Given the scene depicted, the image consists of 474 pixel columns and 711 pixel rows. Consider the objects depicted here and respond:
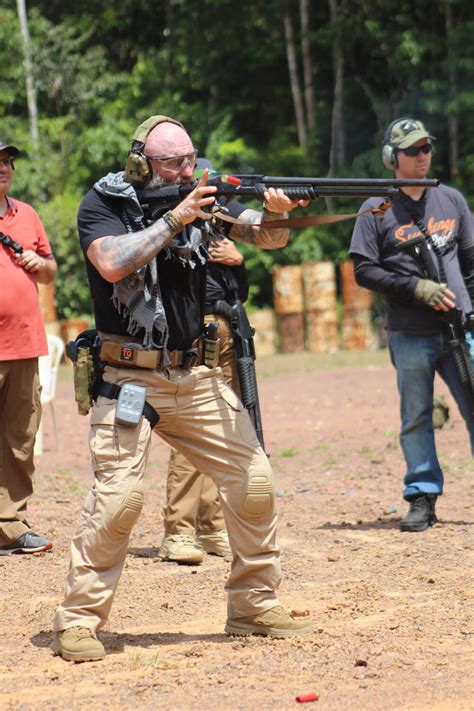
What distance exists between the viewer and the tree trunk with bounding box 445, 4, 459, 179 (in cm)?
2544

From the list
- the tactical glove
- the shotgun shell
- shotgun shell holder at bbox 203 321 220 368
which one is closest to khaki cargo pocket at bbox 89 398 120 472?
shotgun shell holder at bbox 203 321 220 368

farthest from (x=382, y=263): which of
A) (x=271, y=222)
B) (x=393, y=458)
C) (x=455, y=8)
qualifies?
(x=455, y=8)

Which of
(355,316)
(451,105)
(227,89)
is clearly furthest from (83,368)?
(227,89)

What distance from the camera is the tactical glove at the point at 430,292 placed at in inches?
278

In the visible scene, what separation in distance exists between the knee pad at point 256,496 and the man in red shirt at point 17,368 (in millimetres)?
2368

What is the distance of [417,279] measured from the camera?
7.13m

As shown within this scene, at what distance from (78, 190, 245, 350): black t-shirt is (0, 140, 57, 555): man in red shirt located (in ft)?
6.21

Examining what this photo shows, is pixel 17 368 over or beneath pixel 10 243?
beneath

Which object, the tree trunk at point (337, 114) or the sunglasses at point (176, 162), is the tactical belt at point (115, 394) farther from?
the tree trunk at point (337, 114)

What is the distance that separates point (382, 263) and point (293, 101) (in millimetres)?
24067

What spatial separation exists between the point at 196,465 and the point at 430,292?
7.88 ft

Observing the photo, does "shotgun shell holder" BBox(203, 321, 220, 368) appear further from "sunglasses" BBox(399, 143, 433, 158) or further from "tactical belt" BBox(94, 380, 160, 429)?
"sunglasses" BBox(399, 143, 433, 158)

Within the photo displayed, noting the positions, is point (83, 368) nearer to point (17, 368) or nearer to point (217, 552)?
point (17, 368)

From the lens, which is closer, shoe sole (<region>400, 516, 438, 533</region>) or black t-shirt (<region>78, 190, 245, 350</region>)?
black t-shirt (<region>78, 190, 245, 350</region>)
